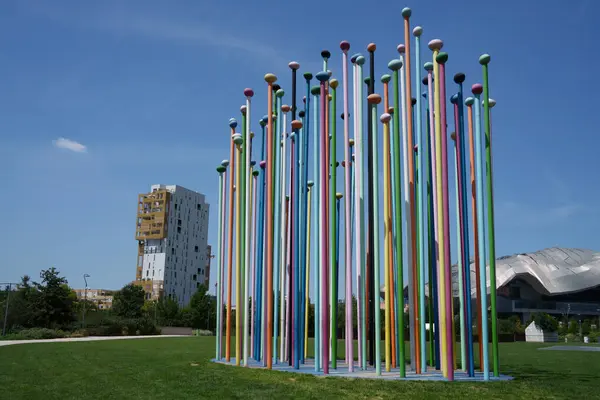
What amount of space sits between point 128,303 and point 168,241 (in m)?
53.5

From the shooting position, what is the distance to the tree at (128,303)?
2244 inches

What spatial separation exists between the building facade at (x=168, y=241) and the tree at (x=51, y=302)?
6002 centimetres

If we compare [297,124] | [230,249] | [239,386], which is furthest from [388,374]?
[297,124]

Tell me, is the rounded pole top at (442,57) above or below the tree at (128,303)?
above

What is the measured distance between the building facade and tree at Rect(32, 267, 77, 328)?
197ft

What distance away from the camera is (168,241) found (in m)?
110

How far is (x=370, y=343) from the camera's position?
13.0 m

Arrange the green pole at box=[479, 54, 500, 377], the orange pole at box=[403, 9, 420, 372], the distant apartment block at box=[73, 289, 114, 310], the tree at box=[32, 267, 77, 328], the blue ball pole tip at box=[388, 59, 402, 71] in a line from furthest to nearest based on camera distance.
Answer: the distant apartment block at box=[73, 289, 114, 310] < the tree at box=[32, 267, 77, 328] < the blue ball pole tip at box=[388, 59, 402, 71] < the orange pole at box=[403, 9, 420, 372] < the green pole at box=[479, 54, 500, 377]

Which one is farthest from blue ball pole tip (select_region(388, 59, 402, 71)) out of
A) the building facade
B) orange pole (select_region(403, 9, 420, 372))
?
the building facade

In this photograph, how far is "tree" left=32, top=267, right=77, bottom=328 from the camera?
145 feet

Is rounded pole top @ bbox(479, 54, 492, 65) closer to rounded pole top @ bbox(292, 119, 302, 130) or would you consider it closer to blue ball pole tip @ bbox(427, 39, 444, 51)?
blue ball pole tip @ bbox(427, 39, 444, 51)

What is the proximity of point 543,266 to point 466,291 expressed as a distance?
75.2m

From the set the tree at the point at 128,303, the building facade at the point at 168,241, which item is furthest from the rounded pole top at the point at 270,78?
the building facade at the point at 168,241

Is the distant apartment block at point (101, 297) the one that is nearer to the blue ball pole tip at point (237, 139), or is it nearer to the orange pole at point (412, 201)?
the blue ball pole tip at point (237, 139)
